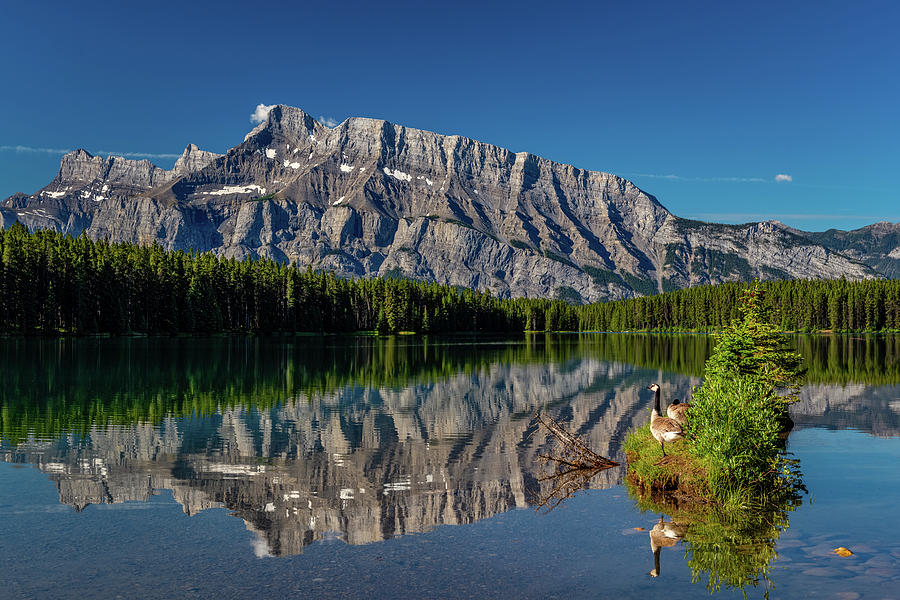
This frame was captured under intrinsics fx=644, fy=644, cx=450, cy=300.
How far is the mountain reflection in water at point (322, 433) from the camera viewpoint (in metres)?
19.5

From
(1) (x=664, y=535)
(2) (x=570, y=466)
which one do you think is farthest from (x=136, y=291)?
(1) (x=664, y=535)

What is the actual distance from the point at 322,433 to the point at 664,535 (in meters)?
19.0

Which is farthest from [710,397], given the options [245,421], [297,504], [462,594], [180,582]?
[245,421]

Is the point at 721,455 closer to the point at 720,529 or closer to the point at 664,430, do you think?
the point at 720,529

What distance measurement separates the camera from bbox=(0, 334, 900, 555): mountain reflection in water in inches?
770

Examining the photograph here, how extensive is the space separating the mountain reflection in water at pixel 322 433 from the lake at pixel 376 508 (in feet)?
0.51

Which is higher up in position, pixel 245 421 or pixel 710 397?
pixel 710 397

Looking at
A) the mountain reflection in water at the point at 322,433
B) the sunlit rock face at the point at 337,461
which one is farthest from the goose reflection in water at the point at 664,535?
the mountain reflection in water at the point at 322,433

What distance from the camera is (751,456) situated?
18.8 m

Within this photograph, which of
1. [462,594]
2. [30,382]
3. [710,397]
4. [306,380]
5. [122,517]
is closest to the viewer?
[462,594]

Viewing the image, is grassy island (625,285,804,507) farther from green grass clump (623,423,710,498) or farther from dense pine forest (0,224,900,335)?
dense pine forest (0,224,900,335)

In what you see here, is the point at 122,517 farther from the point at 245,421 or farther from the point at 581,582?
the point at 245,421

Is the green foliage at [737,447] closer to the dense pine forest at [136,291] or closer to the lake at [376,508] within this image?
the lake at [376,508]

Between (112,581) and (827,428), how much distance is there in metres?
34.7
